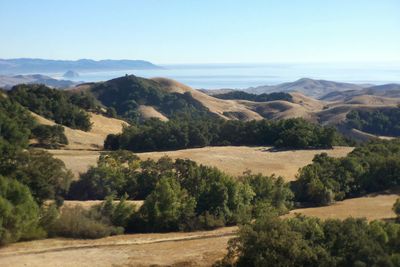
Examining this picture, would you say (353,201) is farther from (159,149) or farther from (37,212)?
(159,149)

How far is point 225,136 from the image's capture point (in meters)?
63.8

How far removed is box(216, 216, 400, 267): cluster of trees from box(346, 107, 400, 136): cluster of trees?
310 ft

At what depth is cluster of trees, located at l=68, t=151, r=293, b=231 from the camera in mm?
27875

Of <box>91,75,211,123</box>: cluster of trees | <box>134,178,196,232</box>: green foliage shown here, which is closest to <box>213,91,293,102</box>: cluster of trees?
<box>91,75,211,123</box>: cluster of trees

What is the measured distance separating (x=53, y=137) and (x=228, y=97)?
11082 centimetres

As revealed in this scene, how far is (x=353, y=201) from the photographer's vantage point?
120ft

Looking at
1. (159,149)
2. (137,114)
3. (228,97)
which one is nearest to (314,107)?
(228,97)

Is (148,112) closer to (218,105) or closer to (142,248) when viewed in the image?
(218,105)

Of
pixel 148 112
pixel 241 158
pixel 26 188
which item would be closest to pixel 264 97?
pixel 148 112

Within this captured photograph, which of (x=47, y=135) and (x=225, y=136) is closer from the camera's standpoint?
(x=47, y=135)

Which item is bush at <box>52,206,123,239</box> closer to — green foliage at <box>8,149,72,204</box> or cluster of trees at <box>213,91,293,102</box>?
green foliage at <box>8,149,72,204</box>

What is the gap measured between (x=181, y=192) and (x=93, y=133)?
45574 millimetres

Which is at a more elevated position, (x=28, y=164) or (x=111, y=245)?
(x=28, y=164)

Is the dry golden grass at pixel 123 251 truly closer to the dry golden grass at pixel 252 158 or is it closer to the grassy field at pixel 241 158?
the grassy field at pixel 241 158
